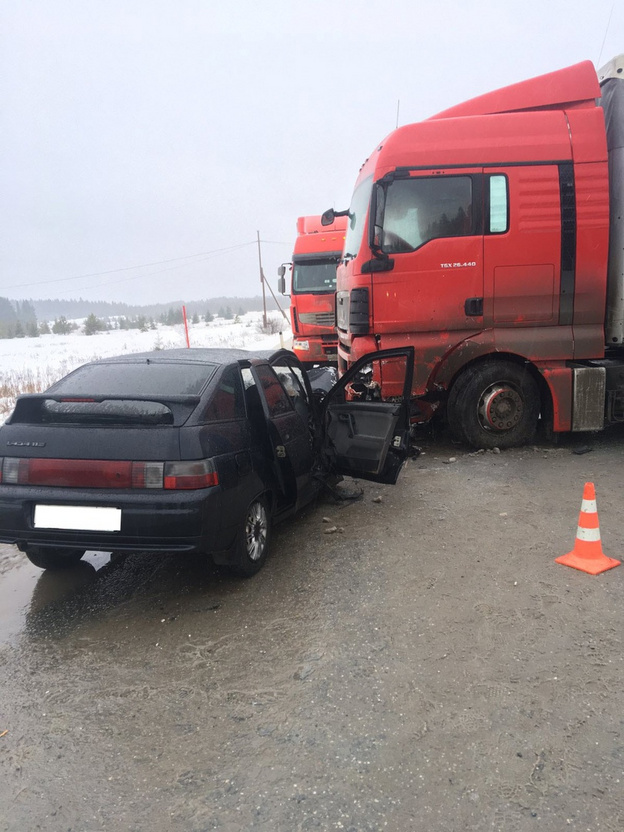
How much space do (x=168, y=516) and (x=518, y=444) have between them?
4.88 meters

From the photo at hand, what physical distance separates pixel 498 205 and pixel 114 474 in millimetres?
4932

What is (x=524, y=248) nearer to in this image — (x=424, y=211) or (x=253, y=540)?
(x=424, y=211)

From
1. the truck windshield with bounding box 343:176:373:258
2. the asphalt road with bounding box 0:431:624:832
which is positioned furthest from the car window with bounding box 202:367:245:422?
the truck windshield with bounding box 343:176:373:258

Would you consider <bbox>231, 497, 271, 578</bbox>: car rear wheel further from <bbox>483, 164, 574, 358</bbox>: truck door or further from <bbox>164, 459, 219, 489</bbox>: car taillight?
<bbox>483, 164, 574, 358</bbox>: truck door

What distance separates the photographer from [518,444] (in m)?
7.04

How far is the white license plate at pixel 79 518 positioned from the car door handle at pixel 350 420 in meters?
2.28

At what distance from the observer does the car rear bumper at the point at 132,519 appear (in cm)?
336

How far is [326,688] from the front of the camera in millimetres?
2855

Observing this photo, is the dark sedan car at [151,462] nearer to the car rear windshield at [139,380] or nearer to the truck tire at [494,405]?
the car rear windshield at [139,380]

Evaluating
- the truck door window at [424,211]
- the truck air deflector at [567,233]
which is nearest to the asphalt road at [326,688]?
the truck air deflector at [567,233]

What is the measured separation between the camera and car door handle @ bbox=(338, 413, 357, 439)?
202 inches

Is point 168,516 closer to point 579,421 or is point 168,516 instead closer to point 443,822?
point 443,822

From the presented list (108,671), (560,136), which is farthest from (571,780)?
(560,136)

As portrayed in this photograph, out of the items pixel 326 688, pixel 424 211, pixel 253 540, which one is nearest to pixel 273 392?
pixel 253 540
